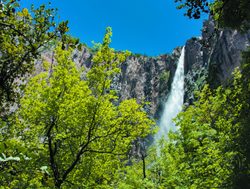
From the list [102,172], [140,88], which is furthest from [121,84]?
[102,172]

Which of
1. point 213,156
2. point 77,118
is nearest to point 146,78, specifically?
point 213,156

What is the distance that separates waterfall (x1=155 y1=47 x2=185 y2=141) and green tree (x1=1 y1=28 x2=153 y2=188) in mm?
72157

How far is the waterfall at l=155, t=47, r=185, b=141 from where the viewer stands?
8956 centimetres

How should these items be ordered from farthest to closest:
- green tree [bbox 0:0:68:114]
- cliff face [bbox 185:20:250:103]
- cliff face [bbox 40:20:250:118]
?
cliff face [bbox 40:20:250:118] → cliff face [bbox 185:20:250:103] → green tree [bbox 0:0:68:114]

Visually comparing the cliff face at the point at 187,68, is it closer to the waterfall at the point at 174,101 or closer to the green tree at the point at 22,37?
the waterfall at the point at 174,101

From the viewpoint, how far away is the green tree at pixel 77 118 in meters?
16.1

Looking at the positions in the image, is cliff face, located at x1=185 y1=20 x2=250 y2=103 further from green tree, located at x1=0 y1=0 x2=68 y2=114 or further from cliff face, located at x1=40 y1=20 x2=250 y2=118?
green tree, located at x1=0 y1=0 x2=68 y2=114

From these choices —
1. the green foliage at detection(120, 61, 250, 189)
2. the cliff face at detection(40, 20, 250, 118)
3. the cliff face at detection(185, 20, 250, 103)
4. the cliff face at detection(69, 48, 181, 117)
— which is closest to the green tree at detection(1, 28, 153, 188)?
the green foliage at detection(120, 61, 250, 189)

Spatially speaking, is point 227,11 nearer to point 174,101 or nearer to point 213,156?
point 213,156

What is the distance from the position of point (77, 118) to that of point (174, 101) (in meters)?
78.3

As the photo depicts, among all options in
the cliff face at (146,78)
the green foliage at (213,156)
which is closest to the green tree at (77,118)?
the green foliage at (213,156)

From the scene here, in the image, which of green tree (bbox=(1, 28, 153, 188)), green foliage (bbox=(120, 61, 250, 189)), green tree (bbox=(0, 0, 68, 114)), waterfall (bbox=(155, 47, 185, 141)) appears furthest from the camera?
waterfall (bbox=(155, 47, 185, 141))

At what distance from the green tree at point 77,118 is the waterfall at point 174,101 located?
2841 inches

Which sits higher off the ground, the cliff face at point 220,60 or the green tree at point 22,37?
the cliff face at point 220,60
